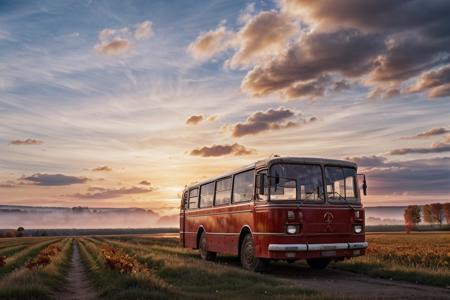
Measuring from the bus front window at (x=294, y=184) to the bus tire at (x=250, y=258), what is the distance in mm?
2147

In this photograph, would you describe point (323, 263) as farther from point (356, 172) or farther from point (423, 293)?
point (423, 293)

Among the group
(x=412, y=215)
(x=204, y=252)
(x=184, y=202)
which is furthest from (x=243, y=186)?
(x=412, y=215)

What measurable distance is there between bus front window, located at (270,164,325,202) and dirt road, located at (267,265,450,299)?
7.96 ft

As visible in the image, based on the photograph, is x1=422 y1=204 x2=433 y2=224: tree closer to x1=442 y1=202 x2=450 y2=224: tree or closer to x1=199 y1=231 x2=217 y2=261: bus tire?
x1=442 y1=202 x2=450 y2=224: tree

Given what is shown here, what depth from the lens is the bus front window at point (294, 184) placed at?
51.2 feet

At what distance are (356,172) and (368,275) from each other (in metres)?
3.25

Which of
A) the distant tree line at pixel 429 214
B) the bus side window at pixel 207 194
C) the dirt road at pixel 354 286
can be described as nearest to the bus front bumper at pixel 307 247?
the dirt road at pixel 354 286

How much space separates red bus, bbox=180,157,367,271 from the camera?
15.4m

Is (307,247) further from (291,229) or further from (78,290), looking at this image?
(78,290)

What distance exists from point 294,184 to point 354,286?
12.0ft

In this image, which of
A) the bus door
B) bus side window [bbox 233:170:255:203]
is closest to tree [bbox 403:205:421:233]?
the bus door

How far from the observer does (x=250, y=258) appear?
17.2m

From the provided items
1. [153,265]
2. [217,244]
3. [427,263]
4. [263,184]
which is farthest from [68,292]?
[427,263]

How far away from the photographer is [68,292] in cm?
1363
